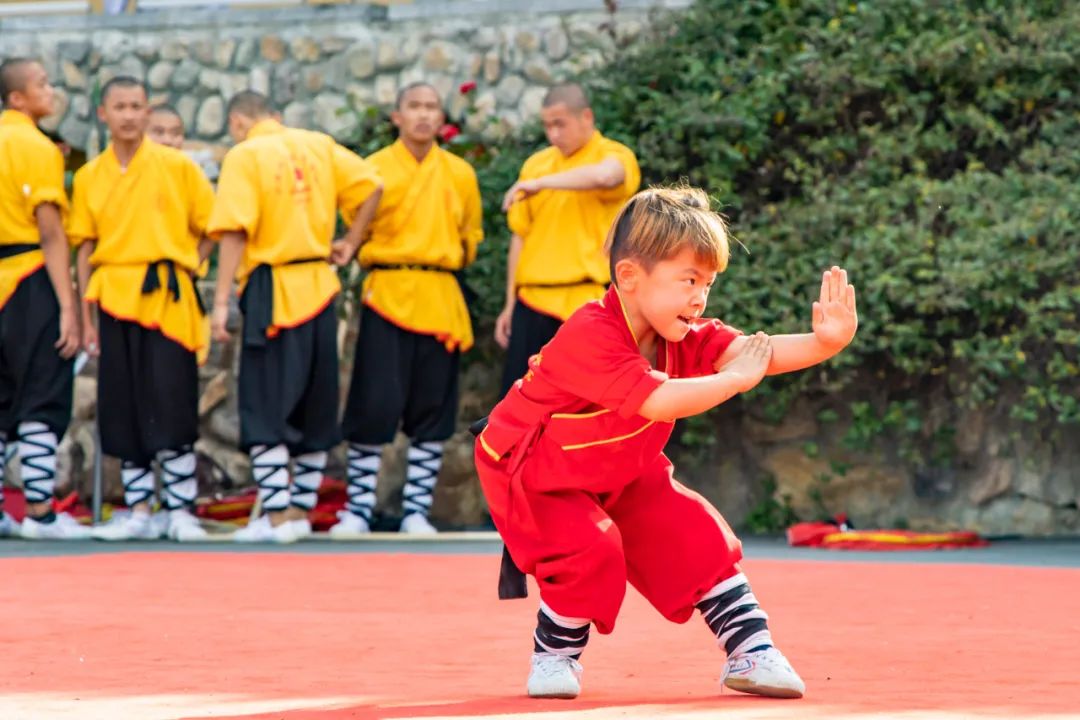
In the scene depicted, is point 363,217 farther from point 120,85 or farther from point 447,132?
point 447,132

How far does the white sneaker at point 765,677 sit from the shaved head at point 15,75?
535cm

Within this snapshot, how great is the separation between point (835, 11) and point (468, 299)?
2.32m

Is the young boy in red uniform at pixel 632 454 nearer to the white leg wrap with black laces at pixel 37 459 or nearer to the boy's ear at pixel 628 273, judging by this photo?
the boy's ear at pixel 628 273

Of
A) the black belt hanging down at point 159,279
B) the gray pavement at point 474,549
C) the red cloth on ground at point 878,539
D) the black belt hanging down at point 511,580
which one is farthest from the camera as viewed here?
the black belt hanging down at point 159,279

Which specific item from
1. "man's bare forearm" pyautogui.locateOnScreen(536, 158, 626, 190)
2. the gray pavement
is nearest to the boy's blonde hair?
the gray pavement

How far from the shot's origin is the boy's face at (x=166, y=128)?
339 inches

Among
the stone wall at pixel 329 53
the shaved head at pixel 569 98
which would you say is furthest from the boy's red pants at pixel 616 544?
the stone wall at pixel 329 53

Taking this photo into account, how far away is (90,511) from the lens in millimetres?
8836

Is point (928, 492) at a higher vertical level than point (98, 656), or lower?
lower

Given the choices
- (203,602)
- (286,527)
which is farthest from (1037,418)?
(203,602)

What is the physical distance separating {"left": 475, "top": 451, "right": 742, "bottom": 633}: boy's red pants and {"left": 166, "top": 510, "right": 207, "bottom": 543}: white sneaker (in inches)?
164

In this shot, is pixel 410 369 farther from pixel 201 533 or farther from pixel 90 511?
pixel 90 511

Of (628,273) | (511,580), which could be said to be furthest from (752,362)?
(511,580)

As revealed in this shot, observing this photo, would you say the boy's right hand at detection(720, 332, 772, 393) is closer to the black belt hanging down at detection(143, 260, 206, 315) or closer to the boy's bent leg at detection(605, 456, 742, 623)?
the boy's bent leg at detection(605, 456, 742, 623)
